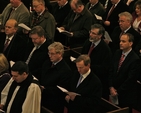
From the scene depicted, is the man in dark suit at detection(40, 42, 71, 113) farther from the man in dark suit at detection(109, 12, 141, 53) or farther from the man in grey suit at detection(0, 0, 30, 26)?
the man in grey suit at detection(0, 0, 30, 26)

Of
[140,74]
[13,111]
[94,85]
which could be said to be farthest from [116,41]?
[13,111]

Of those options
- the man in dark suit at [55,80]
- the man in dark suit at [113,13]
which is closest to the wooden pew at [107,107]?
the man in dark suit at [55,80]

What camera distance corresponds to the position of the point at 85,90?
22.3ft

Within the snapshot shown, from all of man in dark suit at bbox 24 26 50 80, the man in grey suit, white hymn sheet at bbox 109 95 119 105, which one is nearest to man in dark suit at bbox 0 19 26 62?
man in dark suit at bbox 24 26 50 80

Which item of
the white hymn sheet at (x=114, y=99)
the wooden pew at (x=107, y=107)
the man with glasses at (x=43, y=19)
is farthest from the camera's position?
the man with glasses at (x=43, y=19)

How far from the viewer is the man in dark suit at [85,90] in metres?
6.73

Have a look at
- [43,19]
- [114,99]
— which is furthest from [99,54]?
[43,19]

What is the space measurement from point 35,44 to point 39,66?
0.36 m

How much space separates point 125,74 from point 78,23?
217cm

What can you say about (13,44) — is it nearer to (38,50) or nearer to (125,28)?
(38,50)

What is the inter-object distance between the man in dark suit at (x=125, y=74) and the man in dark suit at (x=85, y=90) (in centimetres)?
83

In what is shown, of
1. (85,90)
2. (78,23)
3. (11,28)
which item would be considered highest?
(11,28)

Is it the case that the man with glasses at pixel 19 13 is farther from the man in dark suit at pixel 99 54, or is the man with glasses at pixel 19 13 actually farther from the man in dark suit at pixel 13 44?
the man in dark suit at pixel 99 54

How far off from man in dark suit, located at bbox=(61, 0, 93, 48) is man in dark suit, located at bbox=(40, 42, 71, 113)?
6.25 ft
